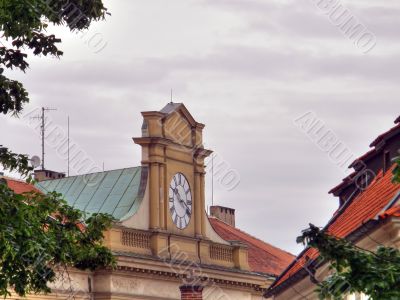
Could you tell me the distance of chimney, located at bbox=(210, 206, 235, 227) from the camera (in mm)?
71688

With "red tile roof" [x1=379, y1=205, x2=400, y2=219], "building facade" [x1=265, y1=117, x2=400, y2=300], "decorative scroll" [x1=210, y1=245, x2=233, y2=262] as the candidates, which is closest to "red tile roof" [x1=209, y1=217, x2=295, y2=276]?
"decorative scroll" [x1=210, y1=245, x2=233, y2=262]

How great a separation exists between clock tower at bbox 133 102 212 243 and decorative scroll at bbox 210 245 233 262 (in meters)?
0.83

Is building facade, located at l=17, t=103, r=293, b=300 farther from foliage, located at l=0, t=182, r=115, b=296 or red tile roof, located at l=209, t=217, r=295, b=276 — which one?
foliage, located at l=0, t=182, r=115, b=296

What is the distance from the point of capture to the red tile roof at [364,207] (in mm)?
28891

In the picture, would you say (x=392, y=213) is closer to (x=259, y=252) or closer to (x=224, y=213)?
(x=259, y=252)

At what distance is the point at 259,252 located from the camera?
66.1 meters

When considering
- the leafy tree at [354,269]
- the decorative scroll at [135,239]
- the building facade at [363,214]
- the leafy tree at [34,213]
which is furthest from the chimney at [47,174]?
the leafy tree at [354,269]

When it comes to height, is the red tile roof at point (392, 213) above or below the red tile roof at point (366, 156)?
below

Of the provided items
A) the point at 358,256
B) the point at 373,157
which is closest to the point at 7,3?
the point at 358,256

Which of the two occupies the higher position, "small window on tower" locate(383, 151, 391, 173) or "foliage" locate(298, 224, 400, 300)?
"small window on tower" locate(383, 151, 391, 173)

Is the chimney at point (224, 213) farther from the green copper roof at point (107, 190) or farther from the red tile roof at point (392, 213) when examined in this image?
the red tile roof at point (392, 213)

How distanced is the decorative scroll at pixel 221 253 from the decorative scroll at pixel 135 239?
14.3 ft

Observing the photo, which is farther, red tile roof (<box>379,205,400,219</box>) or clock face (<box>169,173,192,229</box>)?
clock face (<box>169,173,192,229</box>)

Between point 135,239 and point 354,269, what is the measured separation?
1418 inches
